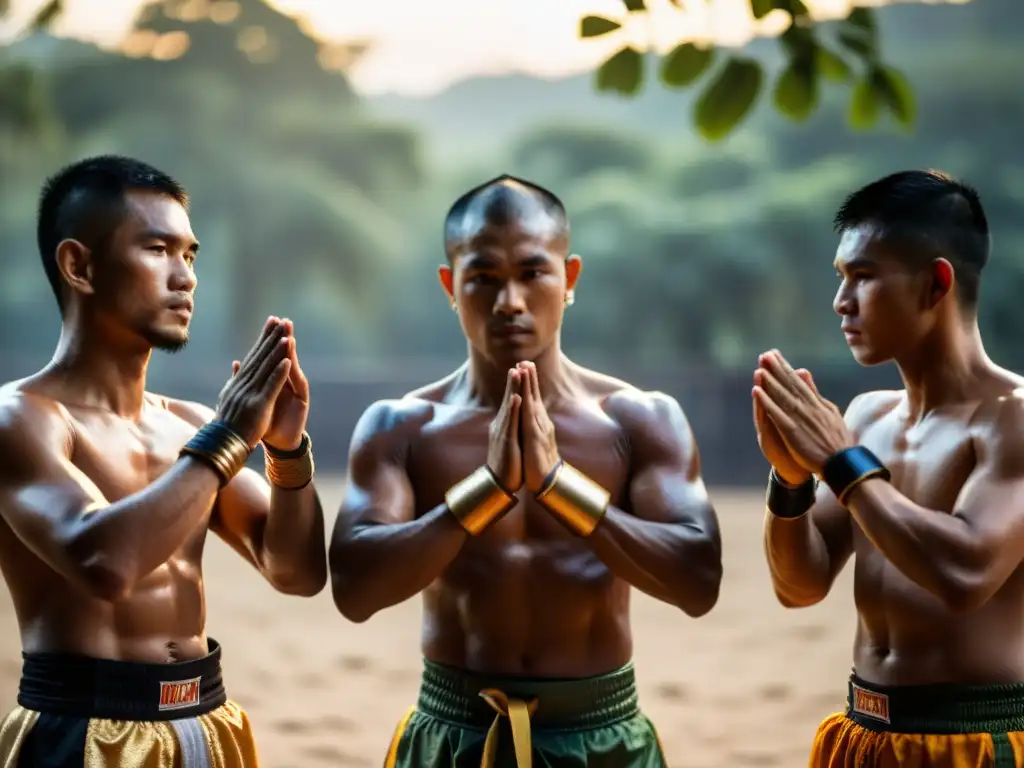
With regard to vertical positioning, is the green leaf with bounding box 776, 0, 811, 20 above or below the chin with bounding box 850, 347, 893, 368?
above

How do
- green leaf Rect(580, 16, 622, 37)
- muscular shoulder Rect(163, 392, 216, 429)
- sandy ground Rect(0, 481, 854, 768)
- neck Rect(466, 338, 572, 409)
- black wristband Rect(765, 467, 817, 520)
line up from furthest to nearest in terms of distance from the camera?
sandy ground Rect(0, 481, 854, 768) < muscular shoulder Rect(163, 392, 216, 429) < neck Rect(466, 338, 572, 409) < black wristband Rect(765, 467, 817, 520) < green leaf Rect(580, 16, 622, 37)

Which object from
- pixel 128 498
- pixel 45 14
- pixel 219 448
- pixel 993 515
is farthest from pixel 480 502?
pixel 45 14

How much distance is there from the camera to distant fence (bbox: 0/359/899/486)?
47.3 feet

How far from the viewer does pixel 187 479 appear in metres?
2.08

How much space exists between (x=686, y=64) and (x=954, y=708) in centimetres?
108

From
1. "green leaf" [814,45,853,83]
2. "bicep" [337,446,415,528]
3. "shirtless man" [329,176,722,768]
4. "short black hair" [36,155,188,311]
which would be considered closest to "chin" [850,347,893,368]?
"shirtless man" [329,176,722,768]

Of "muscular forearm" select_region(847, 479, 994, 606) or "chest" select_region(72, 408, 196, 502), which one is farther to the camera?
"chest" select_region(72, 408, 196, 502)

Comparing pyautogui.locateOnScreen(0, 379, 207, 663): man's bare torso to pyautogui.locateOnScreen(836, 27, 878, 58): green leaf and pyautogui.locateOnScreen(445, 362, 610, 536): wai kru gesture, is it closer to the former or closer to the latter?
pyautogui.locateOnScreen(445, 362, 610, 536): wai kru gesture

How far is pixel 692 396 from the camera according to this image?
14.7 m

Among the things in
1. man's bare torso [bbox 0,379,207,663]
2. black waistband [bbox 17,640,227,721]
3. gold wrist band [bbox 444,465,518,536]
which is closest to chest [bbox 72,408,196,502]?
man's bare torso [bbox 0,379,207,663]

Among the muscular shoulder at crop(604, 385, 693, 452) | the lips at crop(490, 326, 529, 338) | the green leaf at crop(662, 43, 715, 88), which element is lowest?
the muscular shoulder at crop(604, 385, 693, 452)

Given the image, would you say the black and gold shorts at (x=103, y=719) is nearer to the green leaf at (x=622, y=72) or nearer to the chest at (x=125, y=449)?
the chest at (x=125, y=449)

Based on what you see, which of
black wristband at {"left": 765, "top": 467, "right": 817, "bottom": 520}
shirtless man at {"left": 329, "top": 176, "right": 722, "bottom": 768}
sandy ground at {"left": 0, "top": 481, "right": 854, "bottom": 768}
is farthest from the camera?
sandy ground at {"left": 0, "top": 481, "right": 854, "bottom": 768}

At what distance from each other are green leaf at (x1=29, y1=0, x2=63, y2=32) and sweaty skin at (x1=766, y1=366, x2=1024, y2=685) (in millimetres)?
1599
